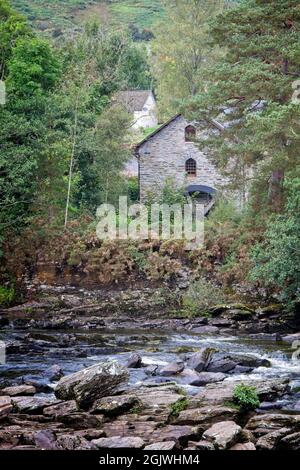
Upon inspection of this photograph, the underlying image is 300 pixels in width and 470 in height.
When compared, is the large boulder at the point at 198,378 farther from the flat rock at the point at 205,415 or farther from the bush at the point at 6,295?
the bush at the point at 6,295

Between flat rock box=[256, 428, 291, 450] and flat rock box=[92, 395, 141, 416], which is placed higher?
flat rock box=[92, 395, 141, 416]

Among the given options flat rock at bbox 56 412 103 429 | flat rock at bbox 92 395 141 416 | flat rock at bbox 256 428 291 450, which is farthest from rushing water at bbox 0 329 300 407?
flat rock at bbox 256 428 291 450

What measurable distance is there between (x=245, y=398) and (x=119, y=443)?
4.18 meters

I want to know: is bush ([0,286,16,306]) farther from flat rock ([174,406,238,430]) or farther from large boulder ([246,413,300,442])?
large boulder ([246,413,300,442])

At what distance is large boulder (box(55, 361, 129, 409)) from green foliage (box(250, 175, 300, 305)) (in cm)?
1136

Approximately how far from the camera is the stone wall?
51.4 metres

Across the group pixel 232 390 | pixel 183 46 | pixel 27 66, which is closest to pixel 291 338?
pixel 232 390

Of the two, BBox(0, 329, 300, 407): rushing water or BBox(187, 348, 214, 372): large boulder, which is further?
BBox(187, 348, 214, 372): large boulder

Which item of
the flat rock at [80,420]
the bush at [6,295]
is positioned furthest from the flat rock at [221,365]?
the bush at [6,295]

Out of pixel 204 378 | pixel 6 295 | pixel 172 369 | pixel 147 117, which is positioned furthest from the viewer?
pixel 147 117

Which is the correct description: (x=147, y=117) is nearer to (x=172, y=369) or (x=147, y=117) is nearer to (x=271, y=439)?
(x=172, y=369)

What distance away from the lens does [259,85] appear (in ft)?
112

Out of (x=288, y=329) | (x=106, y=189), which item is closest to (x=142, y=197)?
(x=106, y=189)

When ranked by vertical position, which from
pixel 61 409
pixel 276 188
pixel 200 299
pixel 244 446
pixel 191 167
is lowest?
pixel 244 446
